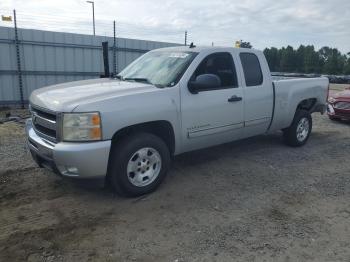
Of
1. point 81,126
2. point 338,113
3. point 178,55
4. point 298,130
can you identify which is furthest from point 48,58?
point 338,113

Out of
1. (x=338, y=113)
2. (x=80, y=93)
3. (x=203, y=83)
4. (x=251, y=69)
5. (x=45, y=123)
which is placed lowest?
(x=338, y=113)

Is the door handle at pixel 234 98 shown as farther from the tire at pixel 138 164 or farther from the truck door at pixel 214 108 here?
the tire at pixel 138 164

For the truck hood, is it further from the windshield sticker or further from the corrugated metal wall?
the corrugated metal wall

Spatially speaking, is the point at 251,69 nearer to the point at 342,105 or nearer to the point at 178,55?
the point at 178,55

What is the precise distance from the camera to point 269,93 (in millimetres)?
6016

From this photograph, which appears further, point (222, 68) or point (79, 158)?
point (222, 68)

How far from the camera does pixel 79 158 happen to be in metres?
3.80

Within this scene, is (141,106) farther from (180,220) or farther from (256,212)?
A: (256,212)

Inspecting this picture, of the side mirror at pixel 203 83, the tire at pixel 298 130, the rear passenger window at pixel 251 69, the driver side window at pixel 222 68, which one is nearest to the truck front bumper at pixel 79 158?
the side mirror at pixel 203 83

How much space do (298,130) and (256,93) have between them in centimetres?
185

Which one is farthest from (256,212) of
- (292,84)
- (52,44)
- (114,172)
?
(52,44)

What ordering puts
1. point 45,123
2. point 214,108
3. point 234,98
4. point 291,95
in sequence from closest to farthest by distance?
point 45,123 < point 214,108 < point 234,98 < point 291,95

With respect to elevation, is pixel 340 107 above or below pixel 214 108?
below

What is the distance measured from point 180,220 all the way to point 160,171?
0.86 metres
